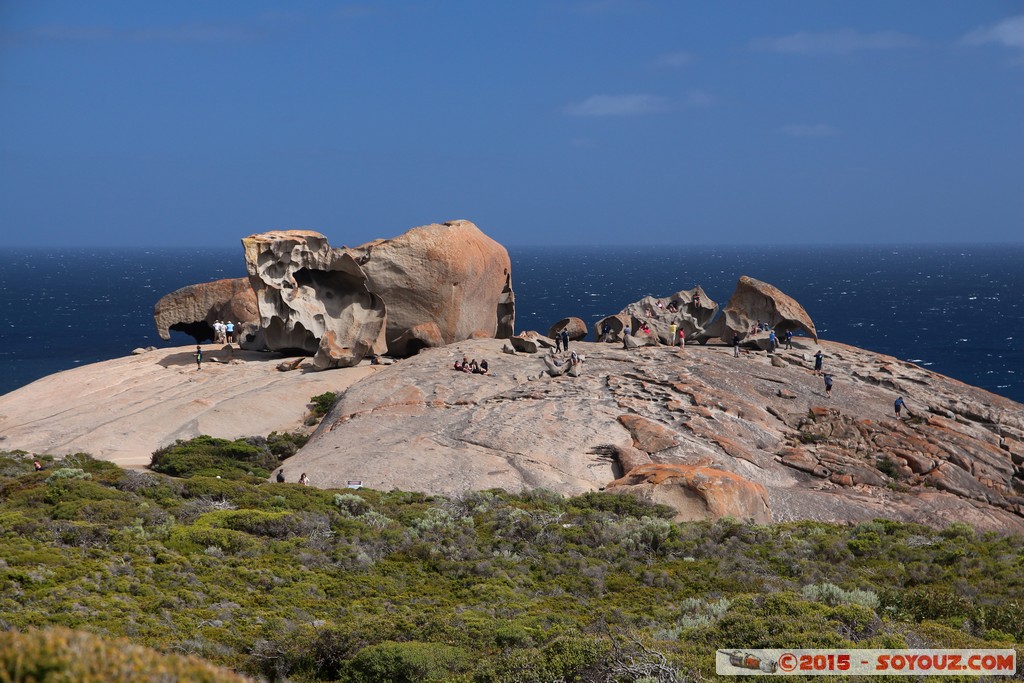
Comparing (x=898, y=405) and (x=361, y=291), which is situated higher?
(x=361, y=291)

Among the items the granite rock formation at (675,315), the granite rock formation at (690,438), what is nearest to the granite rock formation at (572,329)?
the granite rock formation at (675,315)

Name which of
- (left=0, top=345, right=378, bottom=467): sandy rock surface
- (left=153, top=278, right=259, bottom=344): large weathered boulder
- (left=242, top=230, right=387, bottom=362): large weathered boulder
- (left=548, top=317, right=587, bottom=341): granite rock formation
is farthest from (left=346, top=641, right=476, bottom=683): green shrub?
(left=153, top=278, right=259, bottom=344): large weathered boulder

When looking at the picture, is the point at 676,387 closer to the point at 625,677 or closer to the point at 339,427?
the point at 339,427

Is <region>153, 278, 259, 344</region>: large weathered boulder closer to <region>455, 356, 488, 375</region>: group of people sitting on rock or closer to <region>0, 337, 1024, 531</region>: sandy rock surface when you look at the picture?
<region>0, 337, 1024, 531</region>: sandy rock surface

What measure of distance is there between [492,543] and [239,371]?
22923 millimetres

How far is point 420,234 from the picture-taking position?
133ft

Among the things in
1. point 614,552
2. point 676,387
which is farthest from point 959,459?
point 614,552

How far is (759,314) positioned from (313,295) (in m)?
20.4

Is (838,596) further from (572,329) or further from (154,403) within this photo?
(572,329)

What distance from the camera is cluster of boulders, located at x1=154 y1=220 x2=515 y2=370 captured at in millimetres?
39812

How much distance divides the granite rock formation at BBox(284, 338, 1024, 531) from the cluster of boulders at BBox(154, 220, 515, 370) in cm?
357

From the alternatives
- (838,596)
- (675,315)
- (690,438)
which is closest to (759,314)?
(675,315)

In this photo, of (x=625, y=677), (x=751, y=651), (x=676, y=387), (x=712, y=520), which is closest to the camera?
(x=625, y=677)

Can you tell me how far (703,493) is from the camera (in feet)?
73.2
